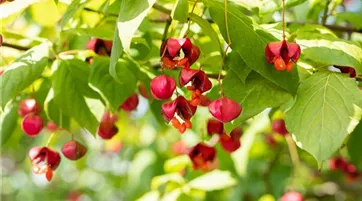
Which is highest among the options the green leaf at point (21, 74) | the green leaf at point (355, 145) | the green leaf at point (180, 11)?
the green leaf at point (180, 11)

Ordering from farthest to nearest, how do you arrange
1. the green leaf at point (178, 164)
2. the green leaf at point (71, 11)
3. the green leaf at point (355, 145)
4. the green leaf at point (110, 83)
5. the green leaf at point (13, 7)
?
the green leaf at point (178, 164)
the green leaf at point (355, 145)
the green leaf at point (110, 83)
the green leaf at point (13, 7)
the green leaf at point (71, 11)

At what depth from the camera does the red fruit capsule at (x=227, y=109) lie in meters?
1.94

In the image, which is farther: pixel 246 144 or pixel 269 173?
pixel 269 173

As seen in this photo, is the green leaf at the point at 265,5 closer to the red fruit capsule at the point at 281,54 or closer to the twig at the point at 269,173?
the red fruit capsule at the point at 281,54

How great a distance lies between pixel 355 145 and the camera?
3379mm

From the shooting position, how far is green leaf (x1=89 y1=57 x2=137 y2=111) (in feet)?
8.05

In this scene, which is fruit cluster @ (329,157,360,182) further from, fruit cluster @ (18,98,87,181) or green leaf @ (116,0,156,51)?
green leaf @ (116,0,156,51)

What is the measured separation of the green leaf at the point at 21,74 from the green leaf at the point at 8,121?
518 mm

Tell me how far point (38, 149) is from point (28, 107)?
7.9 inches

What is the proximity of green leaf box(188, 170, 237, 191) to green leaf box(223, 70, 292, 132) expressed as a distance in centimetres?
162

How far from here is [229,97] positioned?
2047 mm

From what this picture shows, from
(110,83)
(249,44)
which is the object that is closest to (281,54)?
(249,44)

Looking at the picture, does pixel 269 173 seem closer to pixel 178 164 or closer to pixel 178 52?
pixel 178 164

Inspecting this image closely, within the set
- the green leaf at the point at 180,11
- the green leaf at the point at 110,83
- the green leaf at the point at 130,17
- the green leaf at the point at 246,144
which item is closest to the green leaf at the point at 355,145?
the green leaf at the point at 246,144
